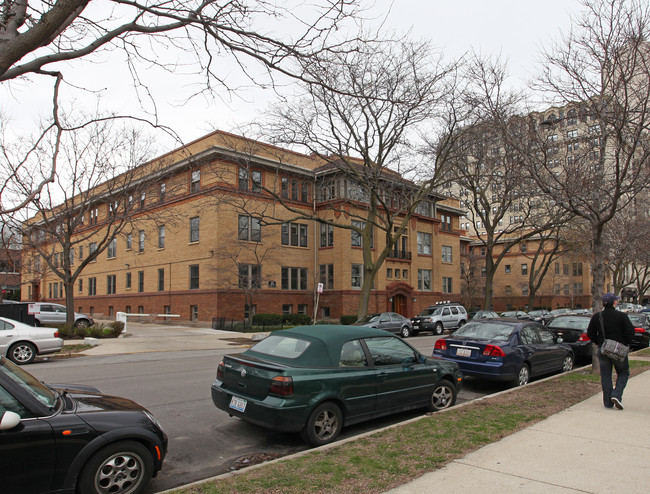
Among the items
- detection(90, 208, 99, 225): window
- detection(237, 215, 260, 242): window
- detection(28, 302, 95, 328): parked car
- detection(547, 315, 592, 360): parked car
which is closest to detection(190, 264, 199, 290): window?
detection(237, 215, 260, 242): window

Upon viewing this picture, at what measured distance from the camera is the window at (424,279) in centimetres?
4391

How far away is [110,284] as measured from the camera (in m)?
43.0

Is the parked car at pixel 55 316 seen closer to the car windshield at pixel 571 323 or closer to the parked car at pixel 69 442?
the car windshield at pixel 571 323

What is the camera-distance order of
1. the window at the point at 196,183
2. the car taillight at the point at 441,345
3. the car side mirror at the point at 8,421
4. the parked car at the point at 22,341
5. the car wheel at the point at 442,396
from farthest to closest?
the window at the point at 196,183, the parked car at the point at 22,341, the car taillight at the point at 441,345, the car wheel at the point at 442,396, the car side mirror at the point at 8,421

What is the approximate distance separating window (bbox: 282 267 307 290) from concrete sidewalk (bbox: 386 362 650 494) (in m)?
28.7

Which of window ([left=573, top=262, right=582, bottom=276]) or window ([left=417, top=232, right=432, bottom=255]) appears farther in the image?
window ([left=573, top=262, right=582, bottom=276])

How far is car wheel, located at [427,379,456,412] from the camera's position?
8086 millimetres

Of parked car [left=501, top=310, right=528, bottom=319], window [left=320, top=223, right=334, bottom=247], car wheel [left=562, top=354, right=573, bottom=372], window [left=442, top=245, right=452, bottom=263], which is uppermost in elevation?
window [left=320, top=223, right=334, bottom=247]

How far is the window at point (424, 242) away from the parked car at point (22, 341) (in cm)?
3378

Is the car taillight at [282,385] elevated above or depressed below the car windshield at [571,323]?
above

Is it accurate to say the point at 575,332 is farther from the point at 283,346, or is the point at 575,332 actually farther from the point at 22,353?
the point at 22,353

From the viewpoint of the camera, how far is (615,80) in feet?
37.8

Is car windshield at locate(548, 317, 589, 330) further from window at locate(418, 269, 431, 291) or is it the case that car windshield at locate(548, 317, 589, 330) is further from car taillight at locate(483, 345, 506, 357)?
window at locate(418, 269, 431, 291)

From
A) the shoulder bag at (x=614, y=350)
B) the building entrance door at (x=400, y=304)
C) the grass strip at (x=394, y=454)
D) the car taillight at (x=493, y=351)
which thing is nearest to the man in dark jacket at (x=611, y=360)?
the shoulder bag at (x=614, y=350)
